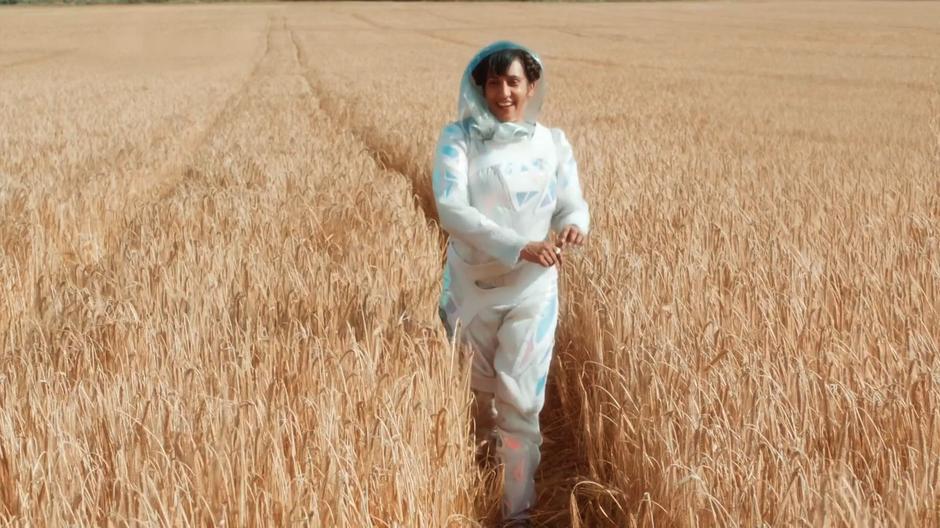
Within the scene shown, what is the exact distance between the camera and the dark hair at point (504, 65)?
7.16 feet

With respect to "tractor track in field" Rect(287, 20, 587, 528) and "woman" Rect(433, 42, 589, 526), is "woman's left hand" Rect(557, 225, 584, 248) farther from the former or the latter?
"tractor track in field" Rect(287, 20, 587, 528)

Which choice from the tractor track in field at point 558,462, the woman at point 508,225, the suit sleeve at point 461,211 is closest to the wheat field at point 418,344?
the tractor track in field at point 558,462

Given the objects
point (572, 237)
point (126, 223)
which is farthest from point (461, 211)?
point (126, 223)

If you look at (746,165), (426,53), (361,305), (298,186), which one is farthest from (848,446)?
(426,53)

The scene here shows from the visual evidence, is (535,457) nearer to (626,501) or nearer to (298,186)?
(626,501)

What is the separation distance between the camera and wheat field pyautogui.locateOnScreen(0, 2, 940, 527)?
1.60m

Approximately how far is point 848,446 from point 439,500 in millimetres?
816

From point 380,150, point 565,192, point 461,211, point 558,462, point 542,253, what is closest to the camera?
point 542,253

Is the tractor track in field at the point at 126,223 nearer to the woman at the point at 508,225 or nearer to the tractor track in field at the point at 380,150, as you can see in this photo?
the woman at the point at 508,225

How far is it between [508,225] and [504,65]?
1.26 ft

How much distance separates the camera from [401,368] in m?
2.20

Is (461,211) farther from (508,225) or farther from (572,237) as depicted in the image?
(572,237)

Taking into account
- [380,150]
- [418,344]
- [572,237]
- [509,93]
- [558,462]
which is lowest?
[380,150]

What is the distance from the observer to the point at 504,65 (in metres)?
2.18
